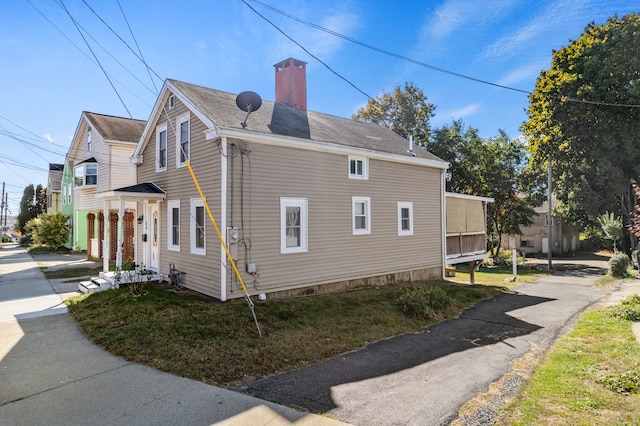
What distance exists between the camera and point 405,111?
3294 centimetres

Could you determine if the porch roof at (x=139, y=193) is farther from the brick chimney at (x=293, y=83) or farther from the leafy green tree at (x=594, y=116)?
the leafy green tree at (x=594, y=116)

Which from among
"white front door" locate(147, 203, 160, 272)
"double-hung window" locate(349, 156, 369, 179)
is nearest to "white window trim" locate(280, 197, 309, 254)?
"double-hung window" locate(349, 156, 369, 179)

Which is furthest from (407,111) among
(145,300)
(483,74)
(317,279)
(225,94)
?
(145,300)

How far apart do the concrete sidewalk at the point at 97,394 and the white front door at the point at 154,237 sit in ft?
18.0

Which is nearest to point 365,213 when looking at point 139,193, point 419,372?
point 419,372

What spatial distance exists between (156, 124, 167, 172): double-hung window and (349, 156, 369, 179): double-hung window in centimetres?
664

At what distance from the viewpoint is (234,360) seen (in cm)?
644

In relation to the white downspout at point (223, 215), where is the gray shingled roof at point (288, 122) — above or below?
above

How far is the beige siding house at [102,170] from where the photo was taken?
20797mm

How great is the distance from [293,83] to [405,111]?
67.9ft

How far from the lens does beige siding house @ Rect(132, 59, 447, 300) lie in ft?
31.9

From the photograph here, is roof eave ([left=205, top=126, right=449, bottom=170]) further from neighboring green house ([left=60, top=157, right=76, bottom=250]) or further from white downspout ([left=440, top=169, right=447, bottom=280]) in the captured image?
neighboring green house ([left=60, top=157, right=76, bottom=250])

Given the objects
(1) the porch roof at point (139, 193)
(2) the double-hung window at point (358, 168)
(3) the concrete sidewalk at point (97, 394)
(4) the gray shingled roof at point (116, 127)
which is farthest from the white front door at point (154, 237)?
(4) the gray shingled roof at point (116, 127)

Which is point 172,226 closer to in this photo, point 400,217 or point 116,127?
point 400,217
